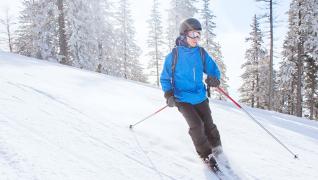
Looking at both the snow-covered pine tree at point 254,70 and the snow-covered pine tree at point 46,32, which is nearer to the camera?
the snow-covered pine tree at point 46,32

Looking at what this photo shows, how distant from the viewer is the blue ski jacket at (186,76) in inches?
211

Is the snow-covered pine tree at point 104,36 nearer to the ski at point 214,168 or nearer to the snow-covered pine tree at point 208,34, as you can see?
the snow-covered pine tree at point 208,34

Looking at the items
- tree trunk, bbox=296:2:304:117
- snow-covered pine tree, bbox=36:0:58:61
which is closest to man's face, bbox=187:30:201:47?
snow-covered pine tree, bbox=36:0:58:61

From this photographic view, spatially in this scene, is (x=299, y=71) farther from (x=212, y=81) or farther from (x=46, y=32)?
(x=212, y=81)

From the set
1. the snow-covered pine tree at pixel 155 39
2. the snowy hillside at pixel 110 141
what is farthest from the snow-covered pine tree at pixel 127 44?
the snowy hillside at pixel 110 141

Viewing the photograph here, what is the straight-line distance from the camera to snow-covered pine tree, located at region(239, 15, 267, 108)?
1777 inches

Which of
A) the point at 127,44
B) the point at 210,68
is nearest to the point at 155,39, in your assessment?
the point at 127,44

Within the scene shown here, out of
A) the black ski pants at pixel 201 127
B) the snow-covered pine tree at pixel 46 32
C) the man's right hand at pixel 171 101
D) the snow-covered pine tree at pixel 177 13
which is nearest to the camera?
the black ski pants at pixel 201 127

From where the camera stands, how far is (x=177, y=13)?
39156 mm

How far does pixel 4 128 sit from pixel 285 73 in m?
32.5

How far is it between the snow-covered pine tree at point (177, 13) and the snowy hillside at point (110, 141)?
31445 millimetres

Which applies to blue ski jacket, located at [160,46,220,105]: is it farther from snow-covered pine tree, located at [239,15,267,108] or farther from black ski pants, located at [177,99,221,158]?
snow-covered pine tree, located at [239,15,267,108]

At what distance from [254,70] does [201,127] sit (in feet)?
138

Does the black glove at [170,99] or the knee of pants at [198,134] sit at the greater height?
the black glove at [170,99]
